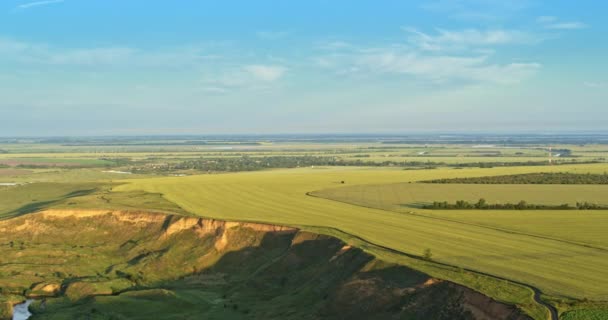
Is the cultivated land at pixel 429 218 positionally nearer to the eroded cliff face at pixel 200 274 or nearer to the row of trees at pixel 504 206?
the row of trees at pixel 504 206

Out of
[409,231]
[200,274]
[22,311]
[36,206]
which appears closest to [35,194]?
[36,206]

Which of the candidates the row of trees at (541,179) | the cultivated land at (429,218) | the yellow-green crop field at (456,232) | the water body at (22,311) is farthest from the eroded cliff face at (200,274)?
the row of trees at (541,179)

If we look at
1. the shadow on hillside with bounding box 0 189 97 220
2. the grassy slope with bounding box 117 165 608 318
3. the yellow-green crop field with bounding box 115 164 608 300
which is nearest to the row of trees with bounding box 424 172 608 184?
the grassy slope with bounding box 117 165 608 318

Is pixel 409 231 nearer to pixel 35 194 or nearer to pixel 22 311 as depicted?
pixel 22 311

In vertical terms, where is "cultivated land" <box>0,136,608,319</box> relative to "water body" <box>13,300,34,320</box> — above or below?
above

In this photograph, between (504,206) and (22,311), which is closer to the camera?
(22,311)

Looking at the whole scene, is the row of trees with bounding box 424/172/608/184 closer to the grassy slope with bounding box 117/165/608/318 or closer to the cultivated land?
the cultivated land

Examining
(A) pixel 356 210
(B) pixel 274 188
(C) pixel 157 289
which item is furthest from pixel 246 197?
(C) pixel 157 289

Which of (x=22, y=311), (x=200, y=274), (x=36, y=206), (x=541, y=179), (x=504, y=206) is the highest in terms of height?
(x=541, y=179)
